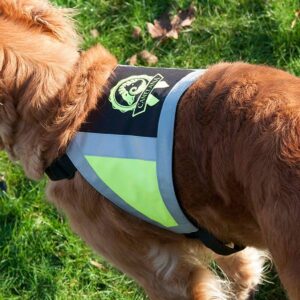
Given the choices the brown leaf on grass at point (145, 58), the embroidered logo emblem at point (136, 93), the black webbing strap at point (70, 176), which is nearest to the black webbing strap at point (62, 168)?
the black webbing strap at point (70, 176)

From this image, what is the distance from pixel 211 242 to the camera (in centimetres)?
259

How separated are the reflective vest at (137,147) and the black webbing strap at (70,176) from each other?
4cm

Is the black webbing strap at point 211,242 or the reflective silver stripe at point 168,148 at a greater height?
the reflective silver stripe at point 168,148

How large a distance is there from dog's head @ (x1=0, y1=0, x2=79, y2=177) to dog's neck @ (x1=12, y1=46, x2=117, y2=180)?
0.01 m

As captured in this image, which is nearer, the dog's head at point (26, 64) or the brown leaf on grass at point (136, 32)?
the dog's head at point (26, 64)

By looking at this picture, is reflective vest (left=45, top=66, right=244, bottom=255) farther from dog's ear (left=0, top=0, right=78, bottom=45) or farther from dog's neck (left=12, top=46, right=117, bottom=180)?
dog's ear (left=0, top=0, right=78, bottom=45)

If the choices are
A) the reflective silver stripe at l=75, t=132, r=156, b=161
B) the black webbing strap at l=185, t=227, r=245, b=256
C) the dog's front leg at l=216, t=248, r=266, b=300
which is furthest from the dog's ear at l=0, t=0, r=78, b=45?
the dog's front leg at l=216, t=248, r=266, b=300

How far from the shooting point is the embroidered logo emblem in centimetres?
244

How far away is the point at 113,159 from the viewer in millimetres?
2445

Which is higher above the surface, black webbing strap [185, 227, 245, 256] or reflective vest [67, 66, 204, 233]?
reflective vest [67, 66, 204, 233]

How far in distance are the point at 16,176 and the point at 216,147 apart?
1.83 m

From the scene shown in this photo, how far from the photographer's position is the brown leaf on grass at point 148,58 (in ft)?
13.9

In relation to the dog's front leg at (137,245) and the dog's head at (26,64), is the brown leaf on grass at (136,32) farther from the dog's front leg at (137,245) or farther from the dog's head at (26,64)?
the dog's front leg at (137,245)

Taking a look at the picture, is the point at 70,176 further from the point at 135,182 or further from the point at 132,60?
the point at 132,60
